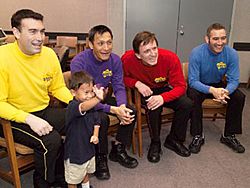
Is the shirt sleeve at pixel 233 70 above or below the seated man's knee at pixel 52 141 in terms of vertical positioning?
above

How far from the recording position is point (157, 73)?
260cm

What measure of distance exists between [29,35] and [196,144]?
180 cm

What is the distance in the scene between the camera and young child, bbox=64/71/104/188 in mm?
1781

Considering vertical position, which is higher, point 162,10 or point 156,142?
point 162,10

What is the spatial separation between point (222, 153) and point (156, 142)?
66 centimetres

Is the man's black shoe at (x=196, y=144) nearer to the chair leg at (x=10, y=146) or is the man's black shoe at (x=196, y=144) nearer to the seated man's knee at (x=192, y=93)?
the seated man's knee at (x=192, y=93)

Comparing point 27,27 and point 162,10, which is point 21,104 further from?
point 162,10

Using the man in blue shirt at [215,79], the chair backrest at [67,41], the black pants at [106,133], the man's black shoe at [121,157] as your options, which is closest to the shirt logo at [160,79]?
the man in blue shirt at [215,79]

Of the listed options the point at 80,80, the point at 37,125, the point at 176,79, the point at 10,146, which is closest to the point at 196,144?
the point at 176,79

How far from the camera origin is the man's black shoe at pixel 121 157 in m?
2.45

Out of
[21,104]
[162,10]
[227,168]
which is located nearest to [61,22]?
[162,10]

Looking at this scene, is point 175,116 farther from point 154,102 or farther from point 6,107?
point 6,107

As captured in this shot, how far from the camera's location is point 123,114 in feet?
7.26

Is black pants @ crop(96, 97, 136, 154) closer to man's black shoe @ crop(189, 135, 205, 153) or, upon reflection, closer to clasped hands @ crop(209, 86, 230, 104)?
man's black shoe @ crop(189, 135, 205, 153)
